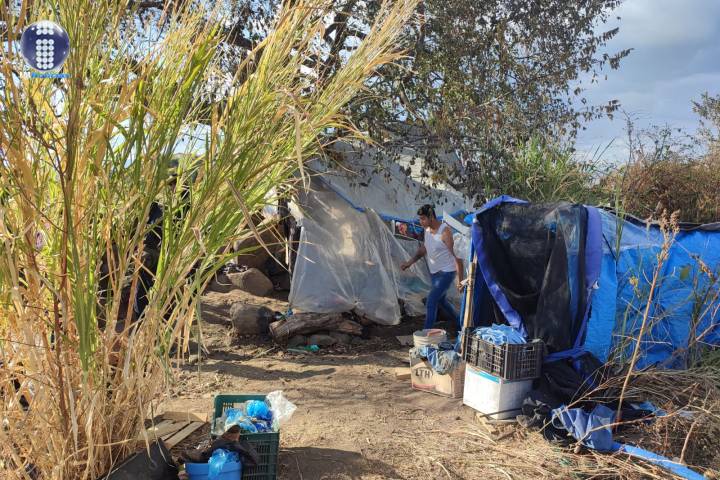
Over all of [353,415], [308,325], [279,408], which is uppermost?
[279,408]

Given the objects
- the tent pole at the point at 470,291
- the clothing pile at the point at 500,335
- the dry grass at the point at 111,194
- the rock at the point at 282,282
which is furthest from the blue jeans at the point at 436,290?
the dry grass at the point at 111,194

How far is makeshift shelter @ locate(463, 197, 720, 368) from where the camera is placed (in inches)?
200

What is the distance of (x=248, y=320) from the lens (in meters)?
7.48

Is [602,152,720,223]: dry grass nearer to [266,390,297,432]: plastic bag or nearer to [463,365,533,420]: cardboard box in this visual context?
[463,365,533,420]: cardboard box

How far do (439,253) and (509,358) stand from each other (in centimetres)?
243

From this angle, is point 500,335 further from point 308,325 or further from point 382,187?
point 382,187

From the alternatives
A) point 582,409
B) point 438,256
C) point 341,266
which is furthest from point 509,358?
point 341,266

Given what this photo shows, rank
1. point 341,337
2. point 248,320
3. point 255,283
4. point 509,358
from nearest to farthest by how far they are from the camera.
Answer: point 509,358 < point 248,320 < point 341,337 < point 255,283

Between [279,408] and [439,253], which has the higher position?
[439,253]

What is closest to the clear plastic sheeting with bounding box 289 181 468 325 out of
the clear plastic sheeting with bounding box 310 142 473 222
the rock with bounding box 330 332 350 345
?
the clear plastic sheeting with bounding box 310 142 473 222

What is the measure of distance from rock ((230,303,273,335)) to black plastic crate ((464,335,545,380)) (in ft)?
11.3

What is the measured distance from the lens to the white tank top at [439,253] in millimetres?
6922

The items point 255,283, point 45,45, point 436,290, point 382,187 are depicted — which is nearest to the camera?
point 45,45

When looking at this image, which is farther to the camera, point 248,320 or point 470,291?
point 248,320
